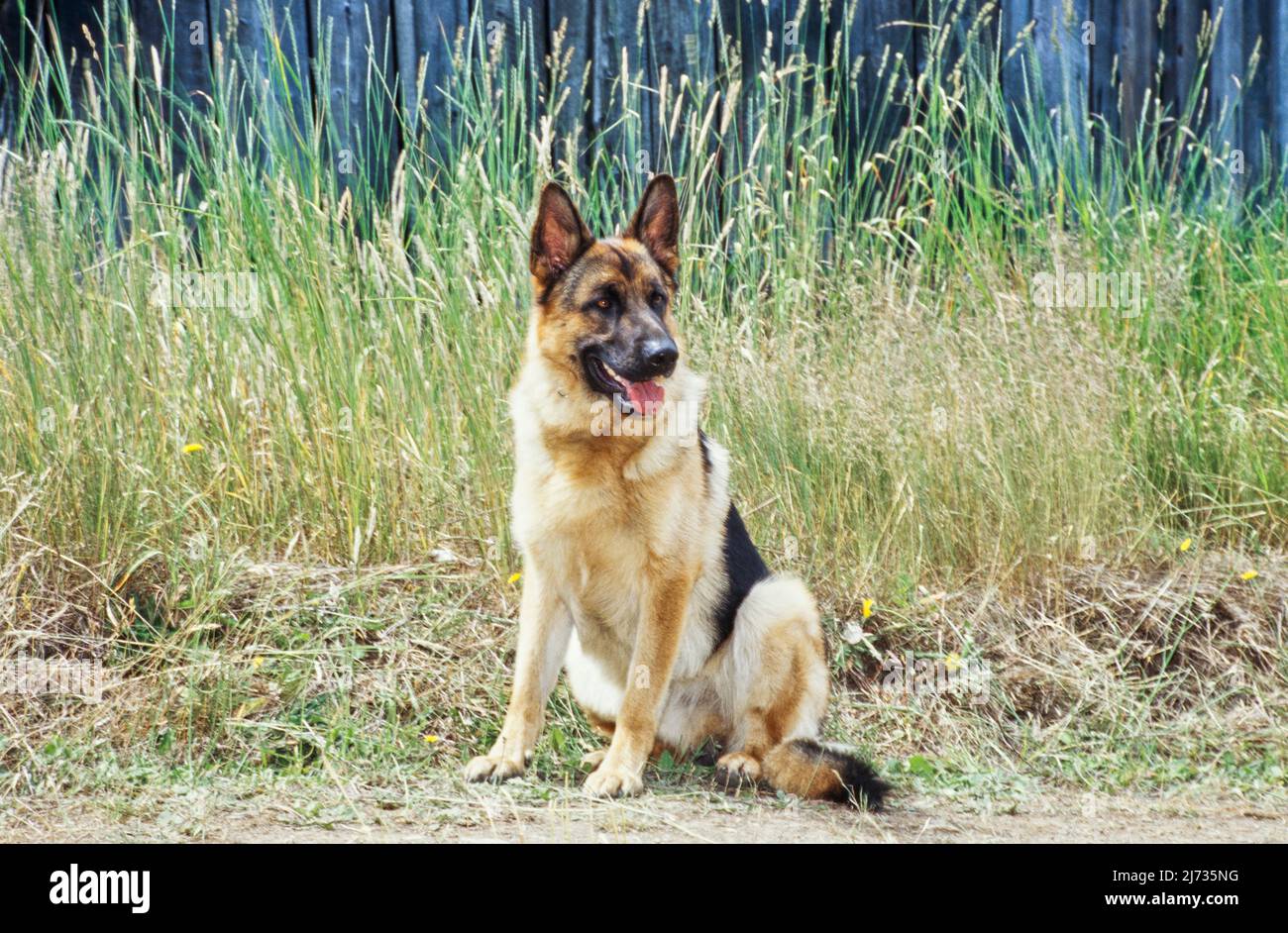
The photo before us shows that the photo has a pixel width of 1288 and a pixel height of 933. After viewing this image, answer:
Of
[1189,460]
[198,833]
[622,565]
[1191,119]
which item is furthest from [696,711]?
[1191,119]

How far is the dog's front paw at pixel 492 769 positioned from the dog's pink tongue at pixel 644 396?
3.48 ft

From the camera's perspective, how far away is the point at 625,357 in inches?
138

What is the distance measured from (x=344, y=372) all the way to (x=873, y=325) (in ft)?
6.96

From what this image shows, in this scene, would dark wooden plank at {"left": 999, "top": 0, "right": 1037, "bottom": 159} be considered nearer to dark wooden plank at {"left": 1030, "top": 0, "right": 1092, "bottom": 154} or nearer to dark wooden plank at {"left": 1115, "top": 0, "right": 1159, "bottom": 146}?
dark wooden plank at {"left": 1030, "top": 0, "right": 1092, "bottom": 154}

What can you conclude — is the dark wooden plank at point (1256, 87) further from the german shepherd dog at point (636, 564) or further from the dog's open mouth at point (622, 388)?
the dog's open mouth at point (622, 388)

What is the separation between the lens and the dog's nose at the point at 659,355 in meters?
3.48

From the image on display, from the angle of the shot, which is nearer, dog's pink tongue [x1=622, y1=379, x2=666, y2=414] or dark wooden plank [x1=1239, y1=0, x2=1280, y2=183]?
dog's pink tongue [x1=622, y1=379, x2=666, y2=414]

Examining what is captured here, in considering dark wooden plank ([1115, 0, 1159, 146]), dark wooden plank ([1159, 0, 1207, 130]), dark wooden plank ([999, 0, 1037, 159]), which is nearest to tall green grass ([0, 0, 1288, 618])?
dark wooden plank ([999, 0, 1037, 159])

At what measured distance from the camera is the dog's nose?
348cm

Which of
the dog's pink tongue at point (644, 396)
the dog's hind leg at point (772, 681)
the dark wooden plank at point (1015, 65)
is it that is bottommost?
the dog's hind leg at point (772, 681)

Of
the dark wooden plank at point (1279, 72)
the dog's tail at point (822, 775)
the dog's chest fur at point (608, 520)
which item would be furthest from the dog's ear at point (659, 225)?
the dark wooden plank at point (1279, 72)

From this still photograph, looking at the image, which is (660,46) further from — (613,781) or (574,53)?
(613,781)

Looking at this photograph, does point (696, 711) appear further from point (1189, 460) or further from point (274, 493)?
point (1189, 460)

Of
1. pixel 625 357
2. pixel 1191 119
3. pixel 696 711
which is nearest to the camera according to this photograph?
pixel 625 357
